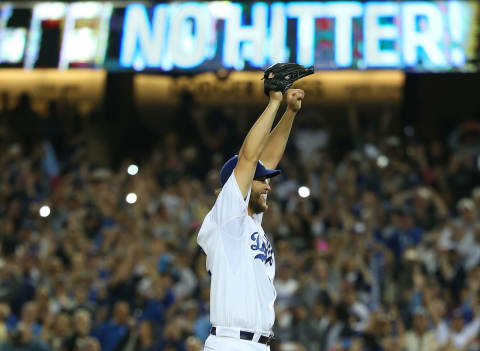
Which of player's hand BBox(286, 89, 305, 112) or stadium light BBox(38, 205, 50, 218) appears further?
stadium light BBox(38, 205, 50, 218)

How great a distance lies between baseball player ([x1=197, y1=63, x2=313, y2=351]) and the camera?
443 cm

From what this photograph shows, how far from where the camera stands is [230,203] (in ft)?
14.7

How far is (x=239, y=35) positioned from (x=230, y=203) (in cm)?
724

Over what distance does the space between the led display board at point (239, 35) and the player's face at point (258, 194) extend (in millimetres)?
6504

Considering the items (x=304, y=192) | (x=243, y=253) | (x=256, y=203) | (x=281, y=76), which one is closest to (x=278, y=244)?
(x=304, y=192)

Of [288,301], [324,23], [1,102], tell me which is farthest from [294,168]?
[1,102]

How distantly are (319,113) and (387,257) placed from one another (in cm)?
464

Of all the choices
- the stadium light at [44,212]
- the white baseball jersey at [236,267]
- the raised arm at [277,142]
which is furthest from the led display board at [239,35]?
the white baseball jersey at [236,267]

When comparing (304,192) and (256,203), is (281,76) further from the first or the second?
(304,192)

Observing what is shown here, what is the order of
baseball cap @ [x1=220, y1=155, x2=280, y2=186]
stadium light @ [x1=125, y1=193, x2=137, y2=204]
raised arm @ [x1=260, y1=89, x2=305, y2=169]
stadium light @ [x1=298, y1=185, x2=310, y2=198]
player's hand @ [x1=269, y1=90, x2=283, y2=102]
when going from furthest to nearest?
1. stadium light @ [x1=125, y1=193, x2=137, y2=204]
2. stadium light @ [x1=298, y1=185, x2=310, y2=198]
3. raised arm @ [x1=260, y1=89, x2=305, y2=169]
4. baseball cap @ [x1=220, y1=155, x2=280, y2=186]
5. player's hand @ [x1=269, y1=90, x2=283, y2=102]

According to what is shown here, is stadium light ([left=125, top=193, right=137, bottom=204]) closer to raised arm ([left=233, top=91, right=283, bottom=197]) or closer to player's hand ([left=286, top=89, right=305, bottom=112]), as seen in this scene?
player's hand ([left=286, top=89, right=305, bottom=112])

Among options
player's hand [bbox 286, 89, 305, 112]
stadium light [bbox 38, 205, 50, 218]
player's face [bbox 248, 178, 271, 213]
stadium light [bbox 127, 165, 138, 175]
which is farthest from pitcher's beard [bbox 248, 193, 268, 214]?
stadium light [bbox 127, 165, 138, 175]

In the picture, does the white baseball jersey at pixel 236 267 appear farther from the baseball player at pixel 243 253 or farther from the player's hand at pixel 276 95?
the player's hand at pixel 276 95

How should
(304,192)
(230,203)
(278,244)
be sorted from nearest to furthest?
1. (230,203)
2. (278,244)
3. (304,192)
